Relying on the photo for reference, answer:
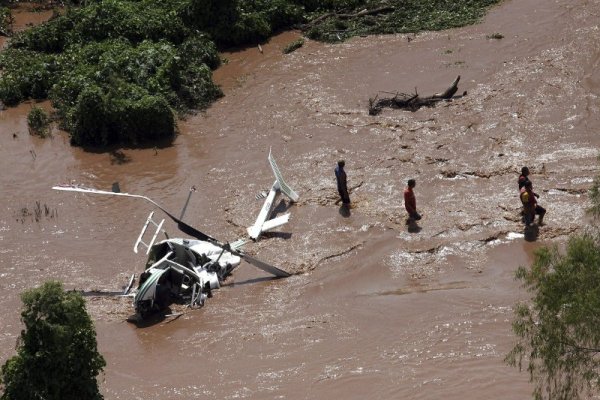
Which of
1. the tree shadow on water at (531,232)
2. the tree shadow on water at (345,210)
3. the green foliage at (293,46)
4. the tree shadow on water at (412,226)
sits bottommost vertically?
the tree shadow on water at (531,232)

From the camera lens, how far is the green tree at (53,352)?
10172 mm

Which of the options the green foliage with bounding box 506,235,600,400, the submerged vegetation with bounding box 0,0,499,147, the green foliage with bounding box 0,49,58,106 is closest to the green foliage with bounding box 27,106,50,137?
the submerged vegetation with bounding box 0,0,499,147

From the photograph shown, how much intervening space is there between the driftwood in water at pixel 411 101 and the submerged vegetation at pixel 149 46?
14.1 ft

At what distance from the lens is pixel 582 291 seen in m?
8.51

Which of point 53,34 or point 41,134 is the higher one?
point 53,34

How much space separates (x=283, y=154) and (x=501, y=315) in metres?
7.47

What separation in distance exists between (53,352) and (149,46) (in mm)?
14399

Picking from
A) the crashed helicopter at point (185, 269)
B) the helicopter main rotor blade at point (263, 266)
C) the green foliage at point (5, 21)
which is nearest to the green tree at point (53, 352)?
the crashed helicopter at point (185, 269)

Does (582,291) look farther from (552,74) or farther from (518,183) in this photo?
(552,74)

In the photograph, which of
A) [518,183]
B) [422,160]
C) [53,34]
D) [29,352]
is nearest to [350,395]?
[29,352]

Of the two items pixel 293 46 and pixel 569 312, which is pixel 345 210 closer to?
pixel 569 312

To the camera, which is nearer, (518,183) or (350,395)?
(350,395)

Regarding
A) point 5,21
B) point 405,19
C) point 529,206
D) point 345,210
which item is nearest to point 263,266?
point 345,210

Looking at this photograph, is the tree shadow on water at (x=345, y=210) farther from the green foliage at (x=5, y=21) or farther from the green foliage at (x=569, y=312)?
the green foliage at (x=5, y=21)
